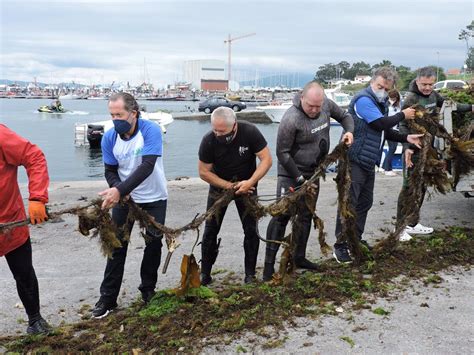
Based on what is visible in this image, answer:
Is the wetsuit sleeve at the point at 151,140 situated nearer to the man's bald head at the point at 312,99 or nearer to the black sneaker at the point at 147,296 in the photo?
the black sneaker at the point at 147,296

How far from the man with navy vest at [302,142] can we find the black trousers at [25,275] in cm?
229

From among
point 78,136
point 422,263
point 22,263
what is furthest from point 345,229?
point 78,136

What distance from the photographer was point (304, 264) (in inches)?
223

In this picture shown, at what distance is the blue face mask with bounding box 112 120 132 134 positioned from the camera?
4.50 m

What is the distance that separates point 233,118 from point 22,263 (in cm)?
228

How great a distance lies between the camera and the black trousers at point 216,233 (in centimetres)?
524

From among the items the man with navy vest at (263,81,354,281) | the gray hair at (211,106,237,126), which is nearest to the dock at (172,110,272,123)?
the man with navy vest at (263,81,354,281)

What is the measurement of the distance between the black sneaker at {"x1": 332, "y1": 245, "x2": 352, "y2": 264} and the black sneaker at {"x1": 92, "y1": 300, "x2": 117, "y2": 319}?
2542mm

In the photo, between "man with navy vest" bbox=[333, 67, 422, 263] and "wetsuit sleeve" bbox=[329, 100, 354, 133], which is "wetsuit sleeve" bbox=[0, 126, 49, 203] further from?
"man with navy vest" bbox=[333, 67, 422, 263]

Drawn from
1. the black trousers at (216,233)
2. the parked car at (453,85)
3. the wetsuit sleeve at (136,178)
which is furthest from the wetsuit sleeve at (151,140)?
the parked car at (453,85)

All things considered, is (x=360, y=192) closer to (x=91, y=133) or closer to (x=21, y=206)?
(x=21, y=206)

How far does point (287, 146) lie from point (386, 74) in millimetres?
1413

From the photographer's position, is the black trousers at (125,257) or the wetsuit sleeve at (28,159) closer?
the wetsuit sleeve at (28,159)

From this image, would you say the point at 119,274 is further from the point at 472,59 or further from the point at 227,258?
the point at 472,59
